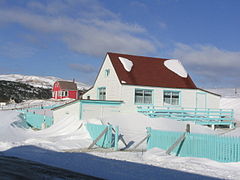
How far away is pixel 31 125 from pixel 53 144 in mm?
13413

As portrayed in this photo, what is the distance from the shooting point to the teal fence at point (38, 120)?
88.7 feet

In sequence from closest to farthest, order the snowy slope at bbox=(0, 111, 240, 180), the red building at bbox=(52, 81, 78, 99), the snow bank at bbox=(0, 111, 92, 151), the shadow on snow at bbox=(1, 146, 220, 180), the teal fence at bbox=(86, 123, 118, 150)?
the shadow on snow at bbox=(1, 146, 220, 180) < the snowy slope at bbox=(0, 111, 240, 180) < the snow bank at bbox=(0, 111, 92, 151) < the teal fence at bbox=(86, 123, 118, 150) < the red building at bbox=(52, 81, 78, 99)

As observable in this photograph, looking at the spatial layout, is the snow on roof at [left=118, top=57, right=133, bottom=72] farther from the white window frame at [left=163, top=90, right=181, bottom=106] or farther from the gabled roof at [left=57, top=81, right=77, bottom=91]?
the gabled roof at [left=57, top=81, right=77, bottom=91]

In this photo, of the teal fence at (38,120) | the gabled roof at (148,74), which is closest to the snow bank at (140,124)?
the gabled roof at (148,74)

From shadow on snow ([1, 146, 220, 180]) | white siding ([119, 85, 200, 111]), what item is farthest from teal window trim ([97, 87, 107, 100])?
shadow on snow ([1, 146, 220, 180])

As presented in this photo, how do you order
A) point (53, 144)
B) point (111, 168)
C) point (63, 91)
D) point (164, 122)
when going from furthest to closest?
point (63, 91) < point (164, 122) < point (53, 144) < point (111, 168)

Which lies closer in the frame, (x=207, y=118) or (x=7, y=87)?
(x=207, y=118)

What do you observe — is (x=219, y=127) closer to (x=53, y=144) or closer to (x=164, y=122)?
(x=164, y=122)

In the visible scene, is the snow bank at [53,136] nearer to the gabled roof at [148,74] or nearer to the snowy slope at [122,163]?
the snowy slope at [122,163]

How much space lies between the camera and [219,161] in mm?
12703

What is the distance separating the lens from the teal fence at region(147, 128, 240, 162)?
482 inches

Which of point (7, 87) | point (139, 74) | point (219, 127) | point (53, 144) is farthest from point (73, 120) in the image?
point (7, 87)

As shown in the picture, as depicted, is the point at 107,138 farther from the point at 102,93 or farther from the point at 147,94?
the point at 102,93

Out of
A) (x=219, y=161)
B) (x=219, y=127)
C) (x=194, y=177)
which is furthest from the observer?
(x=219, y=127)
